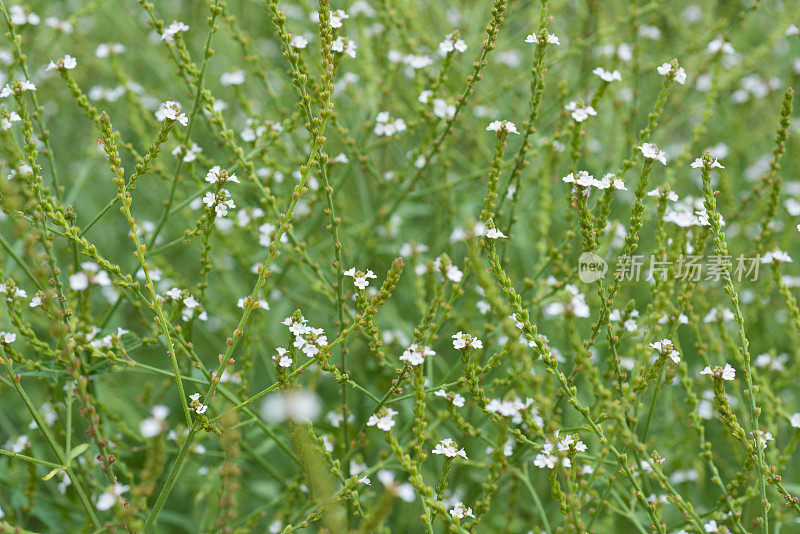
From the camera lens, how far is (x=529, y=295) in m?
2.62

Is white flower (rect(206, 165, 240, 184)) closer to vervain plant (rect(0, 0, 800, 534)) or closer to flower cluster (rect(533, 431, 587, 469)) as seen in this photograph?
vervain plant (rect(0, 0, 800, 534))

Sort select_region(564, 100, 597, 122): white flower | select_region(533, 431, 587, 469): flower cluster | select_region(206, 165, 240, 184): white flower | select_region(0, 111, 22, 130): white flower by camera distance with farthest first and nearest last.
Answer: select_region(564, 100, 597, 122): white flower
select_region(0, 111, 22, 130): white flower
select_region(206, 165, 240, 184): white flower
select_region(533, 431, 587, 469): flower cluster

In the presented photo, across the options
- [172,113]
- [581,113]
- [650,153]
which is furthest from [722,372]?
[172,113]

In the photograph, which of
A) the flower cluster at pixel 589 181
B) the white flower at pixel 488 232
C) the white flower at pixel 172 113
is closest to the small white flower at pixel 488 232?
the white flower at pixel 488 232

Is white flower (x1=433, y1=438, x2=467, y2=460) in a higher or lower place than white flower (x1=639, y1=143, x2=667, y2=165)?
lower

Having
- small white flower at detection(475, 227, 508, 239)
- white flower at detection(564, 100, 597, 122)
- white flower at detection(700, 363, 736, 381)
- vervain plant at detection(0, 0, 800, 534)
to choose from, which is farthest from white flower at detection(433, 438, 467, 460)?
white flower at detection(564, 100, 597, 122)

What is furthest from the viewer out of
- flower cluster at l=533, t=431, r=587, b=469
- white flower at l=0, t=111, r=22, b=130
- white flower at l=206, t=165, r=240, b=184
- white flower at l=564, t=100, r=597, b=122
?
white flower at l=564, t=100, r=597, b=122

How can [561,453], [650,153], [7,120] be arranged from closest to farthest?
[561,453], [650,153], [7,120]

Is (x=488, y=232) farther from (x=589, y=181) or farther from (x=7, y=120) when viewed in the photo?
(x=7, y=120)

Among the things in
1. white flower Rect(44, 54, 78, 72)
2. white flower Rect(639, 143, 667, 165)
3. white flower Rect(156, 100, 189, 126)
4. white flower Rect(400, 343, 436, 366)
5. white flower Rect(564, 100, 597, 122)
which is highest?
white flower Rect(44, 54, 78, 72)

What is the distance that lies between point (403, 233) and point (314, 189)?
2.59 feet

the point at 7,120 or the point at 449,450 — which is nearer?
the point at 449,450

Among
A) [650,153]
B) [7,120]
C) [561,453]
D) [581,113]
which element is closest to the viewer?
[561,453]

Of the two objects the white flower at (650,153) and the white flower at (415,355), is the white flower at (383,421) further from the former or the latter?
the white flower at (650,153)
